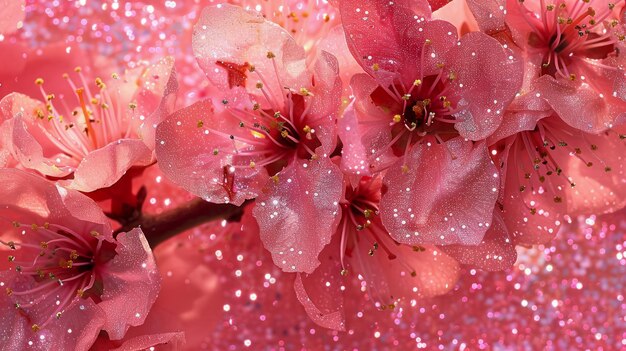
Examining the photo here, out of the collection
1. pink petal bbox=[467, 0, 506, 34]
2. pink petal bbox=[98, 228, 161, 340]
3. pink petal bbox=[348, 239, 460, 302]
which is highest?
pink petal bbox=[467, 0, 506, 34]

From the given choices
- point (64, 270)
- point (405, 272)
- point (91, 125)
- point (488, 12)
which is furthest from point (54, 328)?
point (488, 12)

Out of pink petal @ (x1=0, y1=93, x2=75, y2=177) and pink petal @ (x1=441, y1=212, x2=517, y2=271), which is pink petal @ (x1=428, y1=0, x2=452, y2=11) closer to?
pink petal @ (x1=441, y1=212, x2=517, y2=271)

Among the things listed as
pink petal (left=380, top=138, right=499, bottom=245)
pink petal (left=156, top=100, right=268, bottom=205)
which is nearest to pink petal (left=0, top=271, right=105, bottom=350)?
pink petal (left=156, top=100, right=268, bottom=205)

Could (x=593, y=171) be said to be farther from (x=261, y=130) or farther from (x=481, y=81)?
(x=261, y=130)

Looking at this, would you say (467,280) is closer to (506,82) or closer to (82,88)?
(506,82)

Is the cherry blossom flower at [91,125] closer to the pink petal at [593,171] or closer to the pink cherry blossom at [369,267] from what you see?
the pink cherry blossom at [369,267]

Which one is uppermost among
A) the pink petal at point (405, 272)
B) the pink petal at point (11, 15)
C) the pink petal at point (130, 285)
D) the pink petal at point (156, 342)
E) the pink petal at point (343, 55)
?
the pink petal at point (343, 55)

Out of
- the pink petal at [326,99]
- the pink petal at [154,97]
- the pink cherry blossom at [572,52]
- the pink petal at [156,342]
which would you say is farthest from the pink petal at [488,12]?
the pink petal at [156,342]
